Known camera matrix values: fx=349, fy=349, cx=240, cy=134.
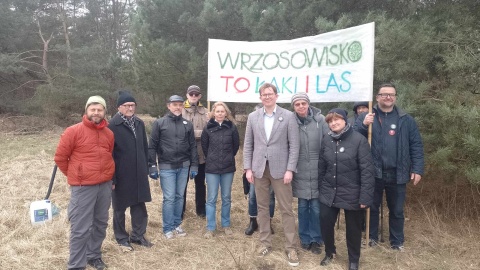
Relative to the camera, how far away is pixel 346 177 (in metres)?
3.49

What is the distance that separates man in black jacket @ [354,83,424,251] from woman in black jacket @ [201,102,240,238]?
1.60 meters

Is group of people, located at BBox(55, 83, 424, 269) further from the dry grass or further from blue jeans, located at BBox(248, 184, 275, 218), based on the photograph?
the dry grass

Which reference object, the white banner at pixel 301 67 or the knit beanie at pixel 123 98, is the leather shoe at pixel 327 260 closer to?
the white banner at pixel 301 67

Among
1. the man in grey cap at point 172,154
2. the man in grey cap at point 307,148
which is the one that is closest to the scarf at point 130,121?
the man in grey cap at point 172,154

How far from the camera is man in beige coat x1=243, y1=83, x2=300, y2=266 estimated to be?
3.78 meters

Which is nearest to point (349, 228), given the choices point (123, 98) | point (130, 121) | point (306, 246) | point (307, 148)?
point (306, 246)

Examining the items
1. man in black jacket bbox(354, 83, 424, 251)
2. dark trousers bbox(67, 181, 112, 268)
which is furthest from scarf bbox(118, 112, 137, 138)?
man in black jacket bbox(354, 83, 424, 251)

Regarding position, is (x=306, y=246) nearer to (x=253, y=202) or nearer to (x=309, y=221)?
(x=309, y=221)

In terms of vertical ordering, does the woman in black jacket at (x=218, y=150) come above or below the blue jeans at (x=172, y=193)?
above

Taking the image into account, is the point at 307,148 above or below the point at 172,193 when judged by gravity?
above

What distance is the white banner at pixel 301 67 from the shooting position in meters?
4.24

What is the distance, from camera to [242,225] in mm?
5090

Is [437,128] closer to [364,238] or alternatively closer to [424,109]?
[424,109]

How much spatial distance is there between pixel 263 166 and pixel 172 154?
1214 millimetres
